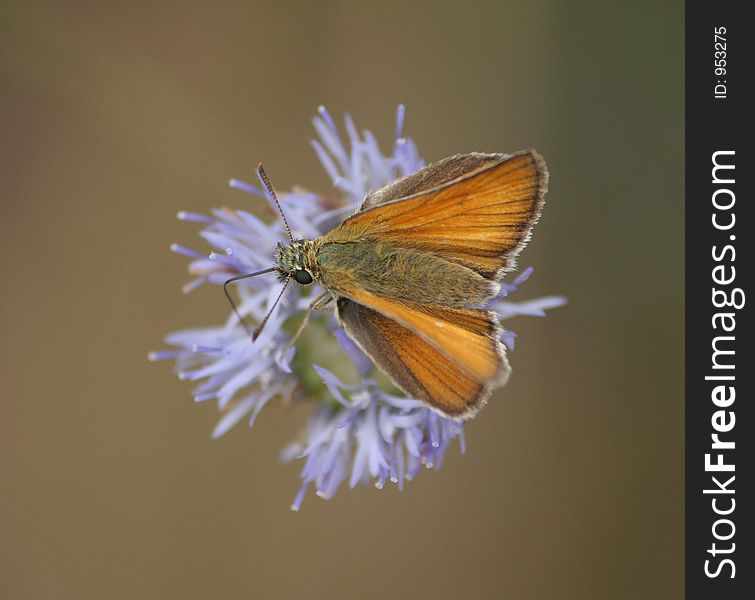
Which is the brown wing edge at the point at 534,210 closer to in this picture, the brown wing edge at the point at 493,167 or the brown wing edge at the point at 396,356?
the brown wing edge at the point at 493,167

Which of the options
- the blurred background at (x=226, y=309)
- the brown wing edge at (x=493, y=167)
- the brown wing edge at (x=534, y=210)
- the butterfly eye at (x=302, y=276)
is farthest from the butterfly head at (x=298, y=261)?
the blurred background at (x=226, y=309)

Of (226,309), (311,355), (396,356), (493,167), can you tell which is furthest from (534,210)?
(226,309)

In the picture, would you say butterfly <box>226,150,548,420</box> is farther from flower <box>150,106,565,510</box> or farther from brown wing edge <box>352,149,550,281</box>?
flower <box>150,106,565,510</box>

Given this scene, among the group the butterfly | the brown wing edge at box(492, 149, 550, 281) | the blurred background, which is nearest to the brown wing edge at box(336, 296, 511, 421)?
the butterfly

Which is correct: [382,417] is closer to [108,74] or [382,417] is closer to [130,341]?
[130,341]

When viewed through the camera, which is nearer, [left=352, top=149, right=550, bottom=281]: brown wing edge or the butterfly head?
[left=352, top=149, right=550, bottom=281]: brown wing edge

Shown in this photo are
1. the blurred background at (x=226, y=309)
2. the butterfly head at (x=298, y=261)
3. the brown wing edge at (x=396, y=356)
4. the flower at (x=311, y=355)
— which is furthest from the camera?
the blurred background at (x=226, y=309)

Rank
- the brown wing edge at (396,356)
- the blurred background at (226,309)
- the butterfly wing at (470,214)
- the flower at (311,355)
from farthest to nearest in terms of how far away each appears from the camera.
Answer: the blurred background at (226,309) < the flower at (311,355) < the butterfly wing at (470,214) < the brown wing edge at (396,356)
